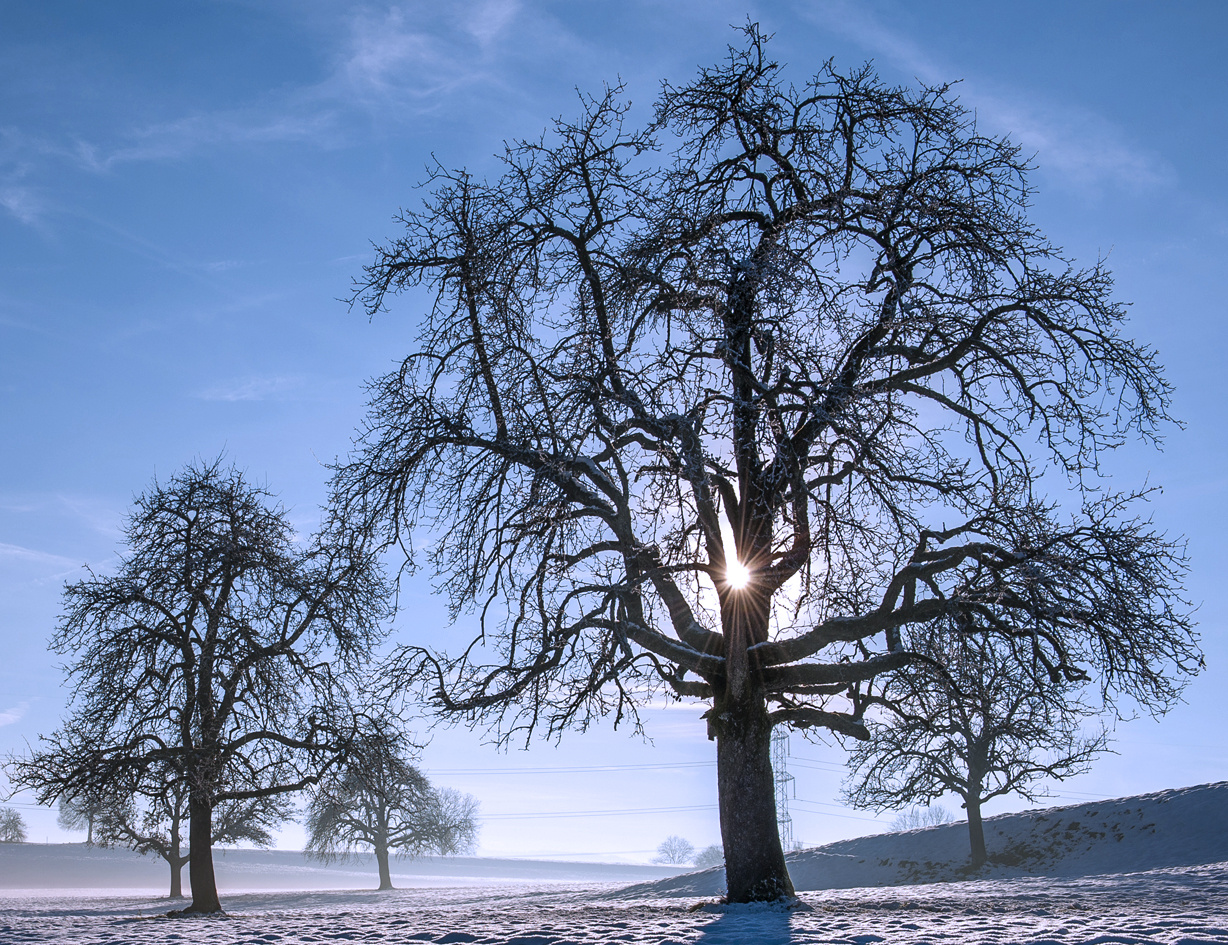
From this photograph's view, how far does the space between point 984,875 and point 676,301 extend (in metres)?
22.7

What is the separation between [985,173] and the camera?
1165 cm

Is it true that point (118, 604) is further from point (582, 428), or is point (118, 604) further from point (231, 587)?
point (582, 428)

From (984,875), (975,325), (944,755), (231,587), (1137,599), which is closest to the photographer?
(1137,599)

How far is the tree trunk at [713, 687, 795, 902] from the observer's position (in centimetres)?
1069

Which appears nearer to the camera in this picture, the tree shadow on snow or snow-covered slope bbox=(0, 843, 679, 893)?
the tree shadow on snow

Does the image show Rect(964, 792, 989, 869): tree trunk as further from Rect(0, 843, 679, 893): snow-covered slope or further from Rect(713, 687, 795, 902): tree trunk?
Rect(0, 843, 679, 893): snow-covered slope

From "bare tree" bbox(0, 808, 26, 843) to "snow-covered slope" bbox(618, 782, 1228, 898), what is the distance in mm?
95349

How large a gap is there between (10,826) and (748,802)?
11541 cm

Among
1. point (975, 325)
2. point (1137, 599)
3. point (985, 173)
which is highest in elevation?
point (985, 173)

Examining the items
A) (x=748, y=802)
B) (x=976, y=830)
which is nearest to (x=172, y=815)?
(x=748, y=802)

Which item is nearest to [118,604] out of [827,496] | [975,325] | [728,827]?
[728,827]

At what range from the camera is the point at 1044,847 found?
26.5 meters

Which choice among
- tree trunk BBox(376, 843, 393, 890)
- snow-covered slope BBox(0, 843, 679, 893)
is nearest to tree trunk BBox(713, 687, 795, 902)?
tree trunk BBox(376, 843, 393, 890)

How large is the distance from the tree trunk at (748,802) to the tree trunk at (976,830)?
1991 cm
